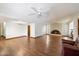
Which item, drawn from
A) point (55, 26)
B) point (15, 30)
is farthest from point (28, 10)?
point (55, 26)

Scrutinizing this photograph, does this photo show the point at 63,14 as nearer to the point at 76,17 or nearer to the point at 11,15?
the point at 76,17

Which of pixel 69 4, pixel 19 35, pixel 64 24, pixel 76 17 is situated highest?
pixel 69 4

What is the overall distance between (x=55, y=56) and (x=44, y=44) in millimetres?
388

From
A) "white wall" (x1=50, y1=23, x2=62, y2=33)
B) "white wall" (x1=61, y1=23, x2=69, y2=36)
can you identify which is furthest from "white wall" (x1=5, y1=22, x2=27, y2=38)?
"white wall" (x1=61, y1=23, x2=69, y2=36)

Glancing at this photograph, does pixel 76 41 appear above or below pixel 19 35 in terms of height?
below

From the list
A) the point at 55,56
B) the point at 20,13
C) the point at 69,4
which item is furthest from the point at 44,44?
the point at 69,4

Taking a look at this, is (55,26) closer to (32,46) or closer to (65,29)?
(65,29)

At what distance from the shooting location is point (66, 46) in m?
2.25

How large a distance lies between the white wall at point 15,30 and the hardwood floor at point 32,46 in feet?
0.40

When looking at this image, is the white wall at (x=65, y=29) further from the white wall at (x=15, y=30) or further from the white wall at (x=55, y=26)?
the white wall at (x=15, y=30)

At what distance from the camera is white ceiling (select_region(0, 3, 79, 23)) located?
2.20m

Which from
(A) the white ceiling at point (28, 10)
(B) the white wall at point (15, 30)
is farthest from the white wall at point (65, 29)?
(B) the white wall at point (15, 30)

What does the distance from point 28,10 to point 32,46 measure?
862mm

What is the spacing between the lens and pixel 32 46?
2303 millimetres
